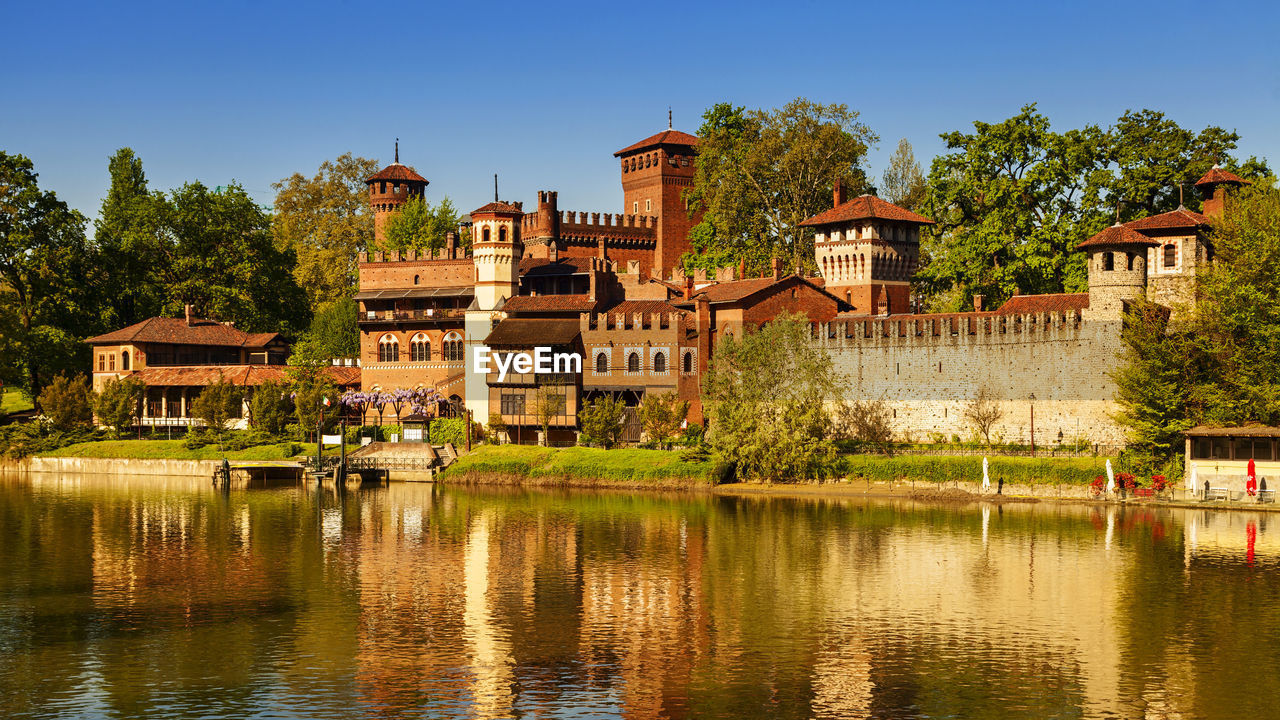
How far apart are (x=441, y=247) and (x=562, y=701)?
6544cm

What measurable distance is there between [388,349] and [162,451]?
1502 centimetres

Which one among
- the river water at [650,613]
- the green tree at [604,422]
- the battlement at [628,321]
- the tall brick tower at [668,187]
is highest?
the tall brick tower at [668,187]

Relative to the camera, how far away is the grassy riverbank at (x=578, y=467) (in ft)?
191

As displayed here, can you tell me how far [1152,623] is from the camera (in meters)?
30.5

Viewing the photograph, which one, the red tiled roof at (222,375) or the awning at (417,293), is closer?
the red tiled roof at (222,375)

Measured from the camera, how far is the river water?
81.5 feet

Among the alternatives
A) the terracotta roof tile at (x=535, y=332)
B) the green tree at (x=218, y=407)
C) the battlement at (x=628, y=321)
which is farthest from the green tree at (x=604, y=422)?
the green tree at (x=218, y=407)

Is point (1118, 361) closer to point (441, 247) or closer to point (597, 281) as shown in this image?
point (597, 281)

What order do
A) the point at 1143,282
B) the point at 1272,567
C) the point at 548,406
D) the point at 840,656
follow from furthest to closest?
the point at 548,406, the point at 1143,282, the point at 1272,567, the point at 840,656

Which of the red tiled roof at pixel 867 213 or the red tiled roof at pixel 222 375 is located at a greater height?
the red tiled roof at pixel 867 213

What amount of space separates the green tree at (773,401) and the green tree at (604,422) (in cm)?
456

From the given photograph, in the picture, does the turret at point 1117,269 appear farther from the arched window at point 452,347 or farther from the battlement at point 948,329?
the arched window at point 452,347

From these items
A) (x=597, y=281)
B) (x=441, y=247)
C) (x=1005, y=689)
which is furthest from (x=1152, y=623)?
(x=441, y=247)

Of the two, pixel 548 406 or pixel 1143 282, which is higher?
pixel 1143 282
